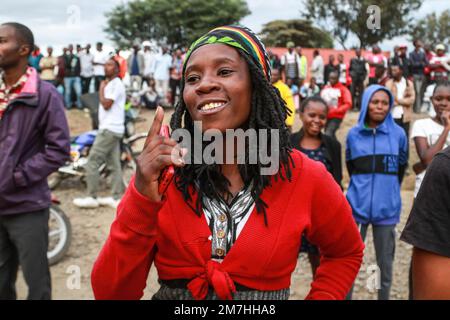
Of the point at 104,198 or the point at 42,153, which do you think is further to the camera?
the point at 104,198

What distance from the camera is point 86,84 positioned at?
13.4m

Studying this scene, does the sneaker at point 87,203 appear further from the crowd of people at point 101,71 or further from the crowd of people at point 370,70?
the crowd of people at point 101,71

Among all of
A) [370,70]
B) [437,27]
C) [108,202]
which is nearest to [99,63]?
[370,70]

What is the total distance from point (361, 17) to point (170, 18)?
37.4 ft

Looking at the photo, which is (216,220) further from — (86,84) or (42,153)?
(86,84)

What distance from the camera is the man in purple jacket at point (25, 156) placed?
293cm

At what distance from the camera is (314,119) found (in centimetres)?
394

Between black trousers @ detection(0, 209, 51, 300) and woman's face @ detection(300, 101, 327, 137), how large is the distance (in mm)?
2183

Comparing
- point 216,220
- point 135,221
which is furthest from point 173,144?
point 216,220

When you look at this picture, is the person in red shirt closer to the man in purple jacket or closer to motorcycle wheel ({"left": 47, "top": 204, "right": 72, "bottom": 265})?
motorcycle wheel ({"left": 47, "top": 204, "right": 72, "bottom": 265})

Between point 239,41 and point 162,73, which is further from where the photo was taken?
point 162,73

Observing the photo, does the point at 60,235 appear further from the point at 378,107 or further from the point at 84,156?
the point at 378,107

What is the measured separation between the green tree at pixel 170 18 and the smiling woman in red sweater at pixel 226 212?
2630 cm
